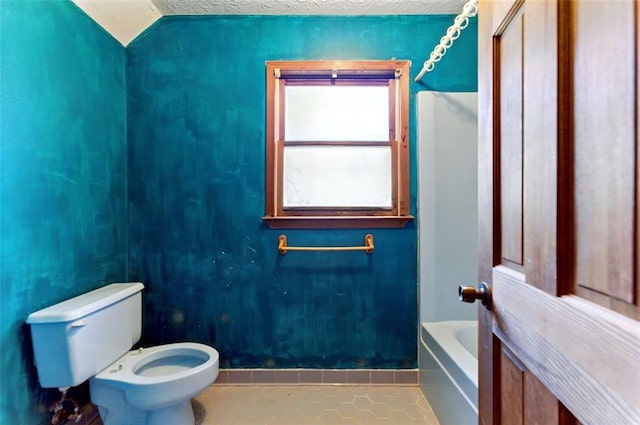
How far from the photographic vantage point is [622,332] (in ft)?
1.31

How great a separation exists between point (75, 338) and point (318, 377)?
1.29m

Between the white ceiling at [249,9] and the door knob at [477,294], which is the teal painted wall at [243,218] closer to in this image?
the white ceiling at [249,9]

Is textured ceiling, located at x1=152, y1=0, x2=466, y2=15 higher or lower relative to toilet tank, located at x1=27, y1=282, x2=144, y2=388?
higher

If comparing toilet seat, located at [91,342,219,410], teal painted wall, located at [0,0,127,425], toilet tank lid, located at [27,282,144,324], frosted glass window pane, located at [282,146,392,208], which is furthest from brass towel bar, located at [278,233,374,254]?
teal painted wall, located at [0,0,127,425]

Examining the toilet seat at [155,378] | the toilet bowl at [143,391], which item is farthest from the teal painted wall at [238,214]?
the toilet bowl at [143,391]

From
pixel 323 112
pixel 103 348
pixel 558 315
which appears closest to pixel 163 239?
pixel 103 348

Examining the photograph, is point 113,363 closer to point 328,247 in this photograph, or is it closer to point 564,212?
point 328,247

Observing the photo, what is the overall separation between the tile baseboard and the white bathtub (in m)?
0.13

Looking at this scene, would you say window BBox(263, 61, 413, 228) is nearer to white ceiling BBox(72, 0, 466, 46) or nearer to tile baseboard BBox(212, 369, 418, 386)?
white ceiling BBox(72, 0, 466, 46)

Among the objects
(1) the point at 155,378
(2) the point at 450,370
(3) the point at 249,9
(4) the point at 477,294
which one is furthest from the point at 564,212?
(3) the point at 249,9

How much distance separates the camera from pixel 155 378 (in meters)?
1.36

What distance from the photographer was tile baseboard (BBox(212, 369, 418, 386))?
1915mm

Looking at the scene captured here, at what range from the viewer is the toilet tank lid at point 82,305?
1.23m

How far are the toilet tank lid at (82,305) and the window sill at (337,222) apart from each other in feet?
2.73
